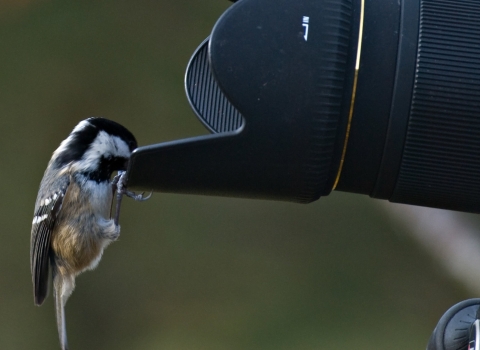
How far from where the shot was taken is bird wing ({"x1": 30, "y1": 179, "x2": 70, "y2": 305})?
148 cm

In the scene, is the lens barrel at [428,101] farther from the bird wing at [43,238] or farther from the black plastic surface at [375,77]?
the bird wing at [43,238]

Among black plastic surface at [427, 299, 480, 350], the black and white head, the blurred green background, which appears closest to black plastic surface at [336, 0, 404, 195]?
black plastic surface at [427, 299, 480, 350]

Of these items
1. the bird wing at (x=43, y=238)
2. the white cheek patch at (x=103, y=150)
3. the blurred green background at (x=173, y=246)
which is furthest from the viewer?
the blurred green background at (x=173, y=246)

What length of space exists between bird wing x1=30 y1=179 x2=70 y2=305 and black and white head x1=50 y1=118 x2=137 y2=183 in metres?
0.06

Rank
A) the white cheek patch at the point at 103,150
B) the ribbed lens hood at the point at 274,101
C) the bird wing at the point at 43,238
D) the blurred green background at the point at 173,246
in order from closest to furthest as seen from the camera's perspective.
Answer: the ribbed lens hood at the point at 274,101 < the white cheek patch at the point at 103,150 < the bird wing at the point at 43,238 < the blurred green background at the point at 173,246

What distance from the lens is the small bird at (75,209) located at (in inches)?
56.0

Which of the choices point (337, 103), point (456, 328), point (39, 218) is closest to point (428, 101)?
point (337, 103)

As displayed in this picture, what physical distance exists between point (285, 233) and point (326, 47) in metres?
1.58

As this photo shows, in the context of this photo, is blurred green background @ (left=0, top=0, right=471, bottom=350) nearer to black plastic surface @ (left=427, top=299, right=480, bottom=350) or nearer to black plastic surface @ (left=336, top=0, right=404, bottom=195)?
black plastic surface @ (left=336, top=0, right=404, bottom=195)

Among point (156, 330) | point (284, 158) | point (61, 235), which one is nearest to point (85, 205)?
point (61, 235)

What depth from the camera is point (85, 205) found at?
4.78ft

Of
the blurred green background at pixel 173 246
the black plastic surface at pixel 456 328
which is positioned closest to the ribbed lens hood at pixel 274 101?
the black plastic surface at pixel 456 328

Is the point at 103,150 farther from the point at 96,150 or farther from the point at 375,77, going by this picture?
the point at 375,77

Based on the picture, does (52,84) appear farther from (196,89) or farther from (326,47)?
(326,47)
